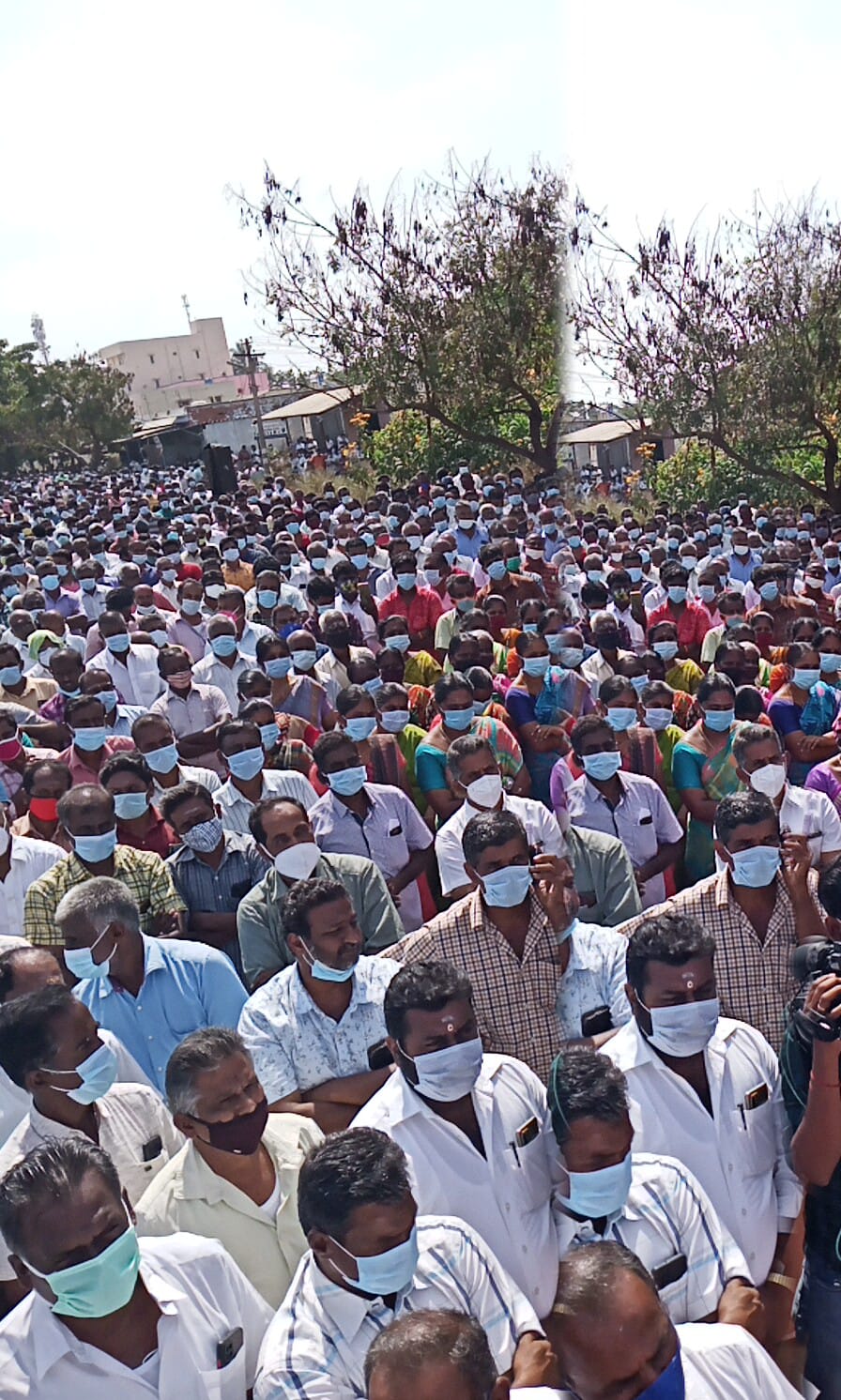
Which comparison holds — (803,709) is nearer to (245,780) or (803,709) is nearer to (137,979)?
(245,780)

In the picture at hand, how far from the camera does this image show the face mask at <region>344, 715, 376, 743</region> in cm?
615

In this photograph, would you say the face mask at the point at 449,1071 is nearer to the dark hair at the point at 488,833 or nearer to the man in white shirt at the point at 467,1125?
the man in white shirt at the point at 467,1125

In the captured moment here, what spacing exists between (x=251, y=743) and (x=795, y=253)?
1790 cm

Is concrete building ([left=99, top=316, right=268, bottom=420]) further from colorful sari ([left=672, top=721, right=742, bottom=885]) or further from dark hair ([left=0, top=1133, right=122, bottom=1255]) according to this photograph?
dark hair ([left=0, top=1133, right=122, bottom=1255])

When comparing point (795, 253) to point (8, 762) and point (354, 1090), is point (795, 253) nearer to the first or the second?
point (8, 762)

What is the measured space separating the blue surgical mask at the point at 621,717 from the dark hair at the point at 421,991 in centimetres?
296

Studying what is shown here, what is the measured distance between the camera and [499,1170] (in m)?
2.87

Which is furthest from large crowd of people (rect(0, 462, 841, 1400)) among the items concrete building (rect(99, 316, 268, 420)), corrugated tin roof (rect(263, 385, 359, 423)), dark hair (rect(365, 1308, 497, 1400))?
concrete building (rect(99, 316, 268, 420))

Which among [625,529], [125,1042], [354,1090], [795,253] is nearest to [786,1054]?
[354,1090]

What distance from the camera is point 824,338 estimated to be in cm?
1877

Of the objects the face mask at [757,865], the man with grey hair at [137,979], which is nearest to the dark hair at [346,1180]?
the man with grey hair at [137,979]

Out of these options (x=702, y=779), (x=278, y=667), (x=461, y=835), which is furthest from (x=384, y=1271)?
(x=278, y=667)

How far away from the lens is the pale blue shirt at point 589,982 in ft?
12.0

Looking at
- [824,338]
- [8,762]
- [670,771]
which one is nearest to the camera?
[670,771]
